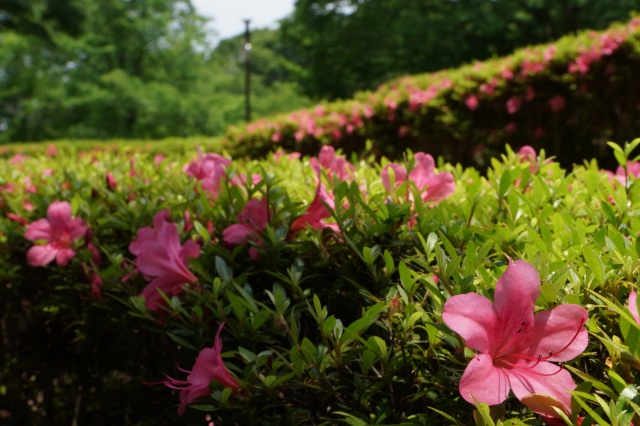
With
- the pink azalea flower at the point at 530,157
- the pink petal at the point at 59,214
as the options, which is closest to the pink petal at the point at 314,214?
the pink azalea flower at the point at 530,157

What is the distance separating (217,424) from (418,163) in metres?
0.83

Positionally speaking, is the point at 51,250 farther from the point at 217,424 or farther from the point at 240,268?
the point at 217,424

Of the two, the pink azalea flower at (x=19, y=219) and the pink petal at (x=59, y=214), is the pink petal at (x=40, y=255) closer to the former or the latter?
the pink petal at (x=59, y=214)

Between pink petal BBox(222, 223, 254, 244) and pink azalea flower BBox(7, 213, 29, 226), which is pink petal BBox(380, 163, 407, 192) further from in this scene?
pink azalea flower BBox(7, 213, 29, 226)

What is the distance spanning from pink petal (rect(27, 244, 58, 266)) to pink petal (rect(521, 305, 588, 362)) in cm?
159

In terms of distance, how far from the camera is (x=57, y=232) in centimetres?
197

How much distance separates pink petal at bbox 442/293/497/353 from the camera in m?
0.79

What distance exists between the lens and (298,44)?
28453mm

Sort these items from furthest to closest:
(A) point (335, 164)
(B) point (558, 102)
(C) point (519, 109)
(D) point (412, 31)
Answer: (D) point (412, 31)
(C) point (519, 109)
(B) point (558, 102)
(A) point (335, 164)

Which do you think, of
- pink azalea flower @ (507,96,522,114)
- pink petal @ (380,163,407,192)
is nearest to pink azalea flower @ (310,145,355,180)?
pink petal @ (380,163,407,192)

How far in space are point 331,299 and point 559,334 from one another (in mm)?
644

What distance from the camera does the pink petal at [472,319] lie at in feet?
2.60

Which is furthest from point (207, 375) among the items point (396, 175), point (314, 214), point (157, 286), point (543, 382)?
point (396, 175)

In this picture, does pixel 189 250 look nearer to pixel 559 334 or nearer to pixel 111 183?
pixel 559 334
